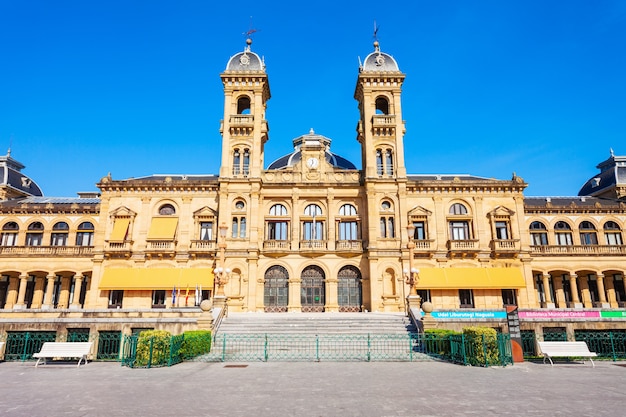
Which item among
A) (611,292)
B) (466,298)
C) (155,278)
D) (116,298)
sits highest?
(155,278)

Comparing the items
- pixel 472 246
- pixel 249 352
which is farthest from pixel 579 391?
pixel 472 246

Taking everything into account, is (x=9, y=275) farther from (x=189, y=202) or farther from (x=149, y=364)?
(x=149, y=364)

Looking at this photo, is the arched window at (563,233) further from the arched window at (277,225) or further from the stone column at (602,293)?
the arched window at (277,225)

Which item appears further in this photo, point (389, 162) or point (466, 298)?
point (389, 162)

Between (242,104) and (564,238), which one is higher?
(242,104)

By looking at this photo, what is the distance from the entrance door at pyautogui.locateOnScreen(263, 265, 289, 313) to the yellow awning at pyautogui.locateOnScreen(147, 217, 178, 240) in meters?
9.66

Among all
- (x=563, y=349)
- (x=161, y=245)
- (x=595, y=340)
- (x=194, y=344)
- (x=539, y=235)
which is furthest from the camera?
(x=539, y=235)

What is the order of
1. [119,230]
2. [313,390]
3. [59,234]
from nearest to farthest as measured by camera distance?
[313,390] < [119,230] < [59,234]

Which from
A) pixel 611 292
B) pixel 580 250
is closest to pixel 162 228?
pixel 580 250

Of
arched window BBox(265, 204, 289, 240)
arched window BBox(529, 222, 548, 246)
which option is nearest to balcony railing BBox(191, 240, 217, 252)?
arched window BBox(265, 204, 289, 240)

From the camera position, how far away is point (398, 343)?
21.8 m

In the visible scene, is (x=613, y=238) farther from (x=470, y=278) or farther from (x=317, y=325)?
(x=317, y=325)

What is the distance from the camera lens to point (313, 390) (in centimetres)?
1120

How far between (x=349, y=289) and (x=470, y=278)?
10.9 metres
